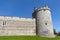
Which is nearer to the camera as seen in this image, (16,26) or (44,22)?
(16,26)

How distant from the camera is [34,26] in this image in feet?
120

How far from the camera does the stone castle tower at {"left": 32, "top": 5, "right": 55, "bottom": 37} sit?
3556 centimetres

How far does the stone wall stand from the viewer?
33906 mm

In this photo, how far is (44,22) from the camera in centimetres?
3600

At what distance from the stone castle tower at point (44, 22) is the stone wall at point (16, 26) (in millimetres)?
1428

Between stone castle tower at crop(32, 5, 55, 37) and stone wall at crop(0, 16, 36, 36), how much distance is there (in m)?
1.43

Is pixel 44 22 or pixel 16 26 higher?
pixel 44 22

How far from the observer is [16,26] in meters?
34.9

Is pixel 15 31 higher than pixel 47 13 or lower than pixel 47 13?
lower

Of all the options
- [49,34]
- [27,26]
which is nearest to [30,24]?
[27,26]

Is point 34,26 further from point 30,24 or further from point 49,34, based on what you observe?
point 49,34

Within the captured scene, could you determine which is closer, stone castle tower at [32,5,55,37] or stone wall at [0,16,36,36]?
stone wall at [0,16,36,36]

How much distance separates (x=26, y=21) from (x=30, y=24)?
1.36 m

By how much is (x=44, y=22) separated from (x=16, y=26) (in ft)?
24.7
